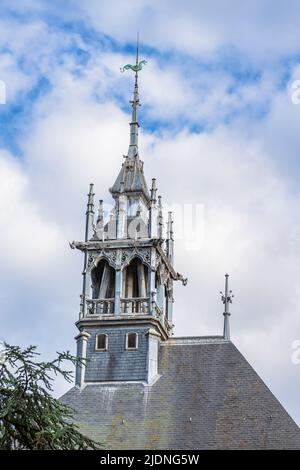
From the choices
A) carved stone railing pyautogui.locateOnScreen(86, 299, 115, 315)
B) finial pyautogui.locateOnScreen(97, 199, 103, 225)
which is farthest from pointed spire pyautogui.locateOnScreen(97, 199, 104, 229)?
carved stone railing pyautogui.locateOnScreen(86, 299, 115, 315)

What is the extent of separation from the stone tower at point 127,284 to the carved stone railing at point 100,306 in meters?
0.05

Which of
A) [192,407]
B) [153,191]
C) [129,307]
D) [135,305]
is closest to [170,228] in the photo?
[153,191]

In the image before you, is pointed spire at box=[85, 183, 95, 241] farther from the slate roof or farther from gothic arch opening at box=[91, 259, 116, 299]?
the slate roof

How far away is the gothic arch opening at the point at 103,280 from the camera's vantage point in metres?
51.8

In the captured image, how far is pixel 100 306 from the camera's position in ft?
167

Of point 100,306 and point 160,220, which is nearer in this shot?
point 100,306

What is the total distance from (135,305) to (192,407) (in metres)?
7.29

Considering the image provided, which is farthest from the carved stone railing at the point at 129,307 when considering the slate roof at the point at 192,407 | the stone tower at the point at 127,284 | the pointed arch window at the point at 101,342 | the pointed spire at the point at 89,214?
the pointed spire at the point at 89,214

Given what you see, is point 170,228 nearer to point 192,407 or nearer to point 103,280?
point 103,280

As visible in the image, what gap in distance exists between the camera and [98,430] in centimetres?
4472

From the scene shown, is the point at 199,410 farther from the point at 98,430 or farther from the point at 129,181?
the point at 129,181

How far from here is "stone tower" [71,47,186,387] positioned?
1911 inches

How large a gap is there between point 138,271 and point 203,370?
716cm
